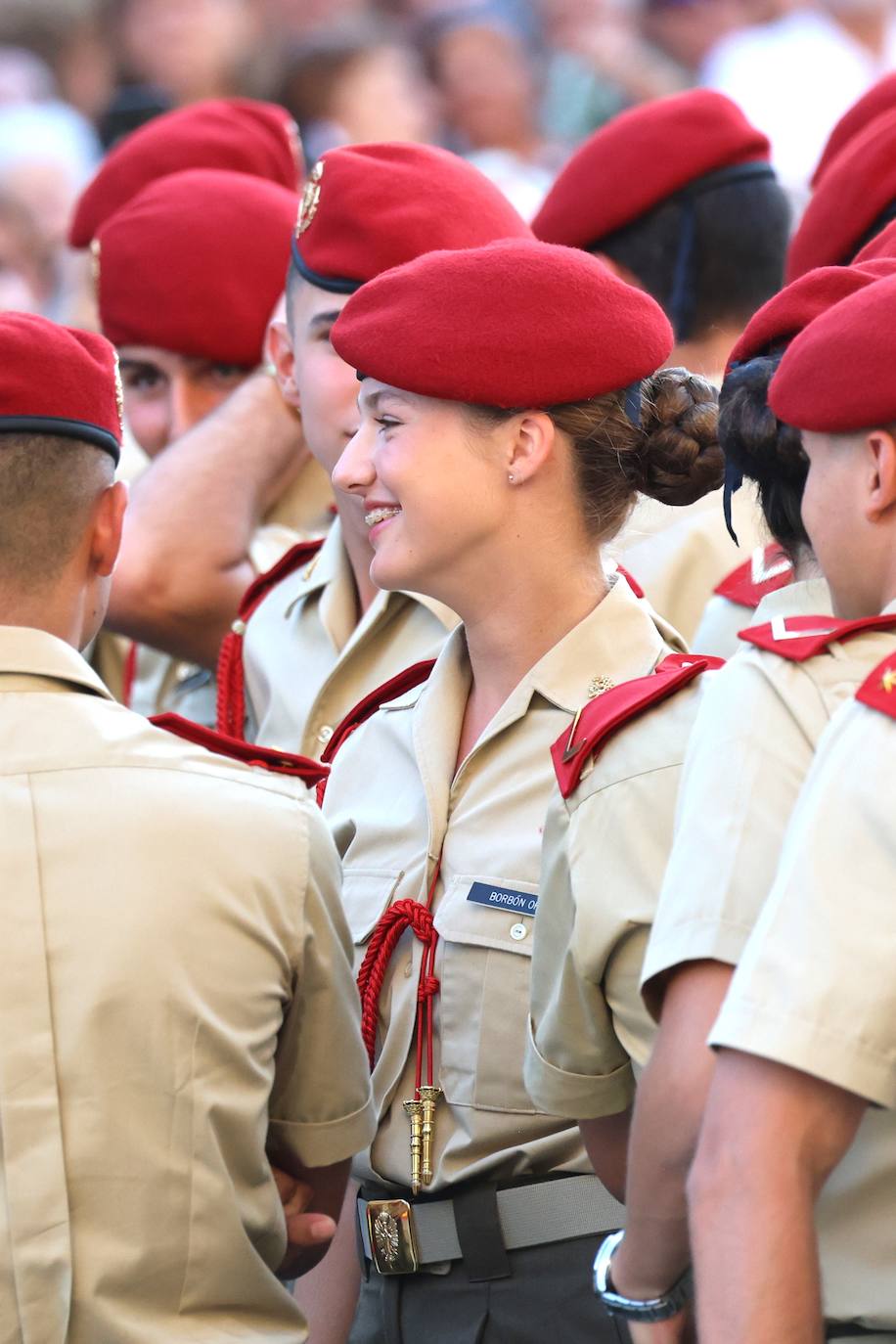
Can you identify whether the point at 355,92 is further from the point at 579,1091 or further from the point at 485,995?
the point at 579,1091

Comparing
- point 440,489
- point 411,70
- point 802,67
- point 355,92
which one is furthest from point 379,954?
point 411,70

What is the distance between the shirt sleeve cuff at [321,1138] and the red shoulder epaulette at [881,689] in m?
0.85

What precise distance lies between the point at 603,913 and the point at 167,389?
2251 millimetres

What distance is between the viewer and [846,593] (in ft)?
5.50

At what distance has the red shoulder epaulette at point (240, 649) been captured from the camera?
10.0ft

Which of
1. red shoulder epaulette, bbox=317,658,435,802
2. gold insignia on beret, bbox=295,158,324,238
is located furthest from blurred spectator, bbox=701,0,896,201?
red shoulder epaulette, bbox=317,658,435,802

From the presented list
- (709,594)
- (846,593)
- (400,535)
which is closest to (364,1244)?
(400,535)

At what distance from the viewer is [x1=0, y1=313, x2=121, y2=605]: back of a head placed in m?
1.96

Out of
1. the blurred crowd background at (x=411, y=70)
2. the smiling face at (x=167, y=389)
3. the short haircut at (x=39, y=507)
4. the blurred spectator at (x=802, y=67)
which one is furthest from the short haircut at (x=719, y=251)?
the blurred crowd background at (x=411, y=70)

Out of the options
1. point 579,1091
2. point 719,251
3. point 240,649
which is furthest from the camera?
point 719,251

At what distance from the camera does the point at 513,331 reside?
7.04 ft

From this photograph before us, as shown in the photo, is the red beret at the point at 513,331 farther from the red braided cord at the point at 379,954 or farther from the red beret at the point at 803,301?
the red braided cord at the point at 379,954

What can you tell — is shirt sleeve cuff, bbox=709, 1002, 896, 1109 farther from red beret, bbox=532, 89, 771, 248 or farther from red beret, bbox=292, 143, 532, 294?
red beret, bbox=532, 89, 771, 248

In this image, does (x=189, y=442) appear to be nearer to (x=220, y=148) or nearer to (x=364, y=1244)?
(x=220, y=148)
